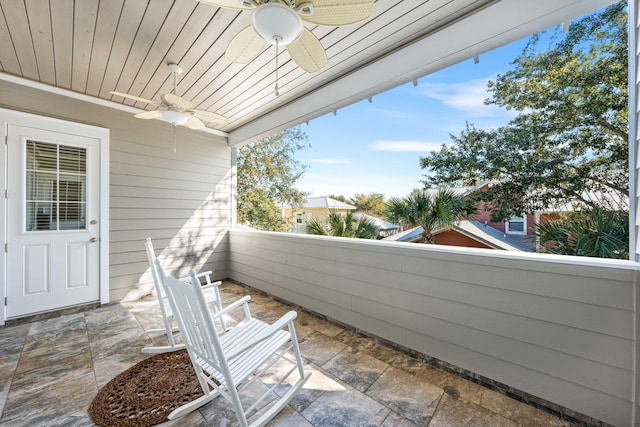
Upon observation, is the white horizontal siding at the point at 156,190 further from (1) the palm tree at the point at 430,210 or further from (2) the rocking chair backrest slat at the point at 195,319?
(1) the palm tree at the point at 430,210

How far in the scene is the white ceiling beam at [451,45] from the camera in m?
1.65

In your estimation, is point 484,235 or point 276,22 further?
point 484,235

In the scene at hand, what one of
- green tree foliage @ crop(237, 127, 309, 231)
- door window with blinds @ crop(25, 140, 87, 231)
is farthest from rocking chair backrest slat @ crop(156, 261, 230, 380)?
green tree foliage @ crop(237, 127, 309, 231)

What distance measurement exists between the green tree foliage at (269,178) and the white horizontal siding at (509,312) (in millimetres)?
4200

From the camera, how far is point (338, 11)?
1.35 meters

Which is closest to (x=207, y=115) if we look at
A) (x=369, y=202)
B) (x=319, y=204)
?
(x=369, y=202)

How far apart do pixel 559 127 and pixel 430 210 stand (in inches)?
57.2

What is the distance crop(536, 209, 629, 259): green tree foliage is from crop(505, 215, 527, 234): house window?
0.69 feet

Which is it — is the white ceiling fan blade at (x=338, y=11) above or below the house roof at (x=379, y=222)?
above

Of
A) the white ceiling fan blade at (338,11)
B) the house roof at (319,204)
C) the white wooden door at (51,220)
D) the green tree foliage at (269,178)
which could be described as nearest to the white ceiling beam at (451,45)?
the white ceiling fan blade at (338,11)

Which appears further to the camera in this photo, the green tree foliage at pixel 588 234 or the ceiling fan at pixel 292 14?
the green tree foliage at pixel 588 234

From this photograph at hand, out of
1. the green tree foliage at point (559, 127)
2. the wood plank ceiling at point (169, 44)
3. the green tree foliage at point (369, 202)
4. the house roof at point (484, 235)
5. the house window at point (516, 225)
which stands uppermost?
the wood plank ceiling at point (169, 44)

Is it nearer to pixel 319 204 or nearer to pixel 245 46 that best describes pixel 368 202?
pixel 319 204

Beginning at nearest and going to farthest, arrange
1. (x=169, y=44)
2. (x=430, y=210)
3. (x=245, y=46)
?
(x=245, y=46) < (x=169, y=44) < (x=430, y=210)
